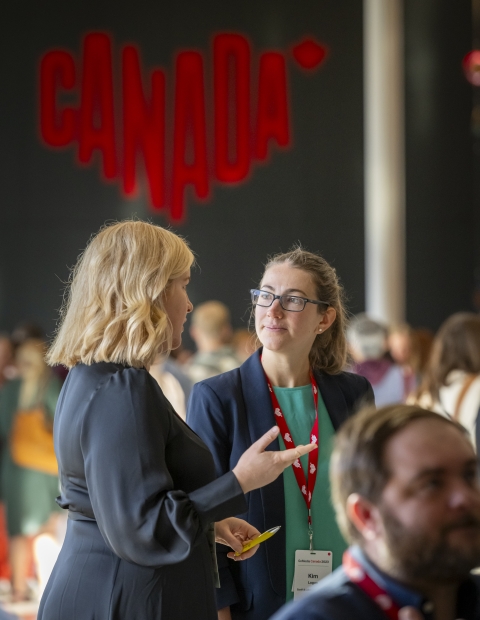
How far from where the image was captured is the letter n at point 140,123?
30.9 ft

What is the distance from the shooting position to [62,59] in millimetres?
9375

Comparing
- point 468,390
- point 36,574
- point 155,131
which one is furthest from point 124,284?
point 155,131

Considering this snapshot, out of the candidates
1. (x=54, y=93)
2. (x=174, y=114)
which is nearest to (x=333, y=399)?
(x=174, y=114)

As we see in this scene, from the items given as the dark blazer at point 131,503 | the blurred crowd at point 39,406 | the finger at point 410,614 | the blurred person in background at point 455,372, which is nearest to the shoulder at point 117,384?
the dark blazer at point 131,503

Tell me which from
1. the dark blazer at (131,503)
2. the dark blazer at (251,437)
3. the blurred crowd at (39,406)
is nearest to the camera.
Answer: the dark blazer at (131,503)

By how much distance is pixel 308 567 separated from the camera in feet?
7.36

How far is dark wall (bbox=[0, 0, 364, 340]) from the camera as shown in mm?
9320

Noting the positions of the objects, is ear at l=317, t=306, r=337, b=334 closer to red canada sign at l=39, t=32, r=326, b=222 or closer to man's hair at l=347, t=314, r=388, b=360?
man's hair at l=347, t=314, r=388, b=360

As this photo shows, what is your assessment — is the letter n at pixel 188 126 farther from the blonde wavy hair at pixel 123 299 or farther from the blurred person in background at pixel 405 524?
the blurred person in background at pixel 405 524

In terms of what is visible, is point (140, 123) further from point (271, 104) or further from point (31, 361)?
point (31, 361)

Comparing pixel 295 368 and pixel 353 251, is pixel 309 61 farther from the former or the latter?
pixel 295 368

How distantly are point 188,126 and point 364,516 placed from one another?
862 centimetres

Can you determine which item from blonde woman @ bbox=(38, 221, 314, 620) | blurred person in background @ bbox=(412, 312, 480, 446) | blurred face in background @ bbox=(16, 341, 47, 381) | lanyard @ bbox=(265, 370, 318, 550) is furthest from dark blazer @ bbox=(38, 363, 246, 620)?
blurred face in background @ bbox=(16, 341, 47, 381)

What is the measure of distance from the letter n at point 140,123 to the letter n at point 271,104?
3.54 ft
